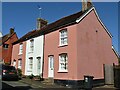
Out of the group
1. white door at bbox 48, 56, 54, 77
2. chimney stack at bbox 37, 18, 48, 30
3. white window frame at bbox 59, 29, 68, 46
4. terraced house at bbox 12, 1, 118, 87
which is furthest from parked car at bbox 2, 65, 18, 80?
chimney stack at bbox 37, 18, 48, 30

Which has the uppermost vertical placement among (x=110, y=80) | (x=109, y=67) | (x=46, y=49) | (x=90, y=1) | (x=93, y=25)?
(x=90, y=1)

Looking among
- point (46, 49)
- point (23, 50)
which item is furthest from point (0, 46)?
point (46, 49)

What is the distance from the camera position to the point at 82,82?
18.5m

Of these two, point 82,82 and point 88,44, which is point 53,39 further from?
point 82,82

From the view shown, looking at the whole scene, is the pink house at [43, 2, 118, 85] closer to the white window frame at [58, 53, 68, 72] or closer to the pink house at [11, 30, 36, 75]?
the white window frame at [58, 53, 68, 72]

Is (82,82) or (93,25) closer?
(82,82)

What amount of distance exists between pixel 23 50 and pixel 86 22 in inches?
441

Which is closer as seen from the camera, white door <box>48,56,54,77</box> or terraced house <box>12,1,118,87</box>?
Answer: terraced house <box>12,1,118,87</box>

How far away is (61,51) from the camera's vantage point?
20297 millimetres

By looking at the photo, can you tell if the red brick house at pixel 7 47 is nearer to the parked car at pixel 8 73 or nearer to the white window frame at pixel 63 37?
the parked car at pixel 8 73

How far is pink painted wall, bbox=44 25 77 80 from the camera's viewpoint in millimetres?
18656

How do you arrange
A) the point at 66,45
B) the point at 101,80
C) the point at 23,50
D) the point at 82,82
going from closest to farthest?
the point at 82,82, the point at 66,45, the point at 101,80, the point at 23,50

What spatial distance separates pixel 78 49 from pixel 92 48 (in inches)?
90.4

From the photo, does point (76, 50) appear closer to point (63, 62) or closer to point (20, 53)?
point (63, 62)
